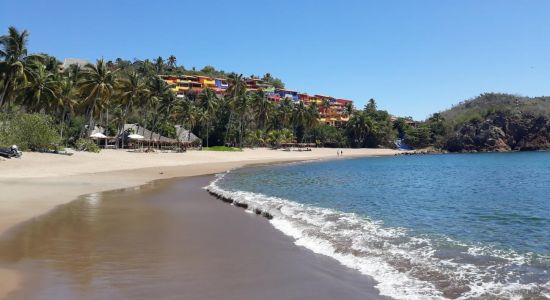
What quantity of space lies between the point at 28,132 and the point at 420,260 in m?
38.9

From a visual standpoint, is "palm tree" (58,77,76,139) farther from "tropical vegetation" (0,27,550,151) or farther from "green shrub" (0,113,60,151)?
"green shrub" (0,113,60,151)

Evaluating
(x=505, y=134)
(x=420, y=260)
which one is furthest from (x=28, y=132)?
(x=505, y=134)

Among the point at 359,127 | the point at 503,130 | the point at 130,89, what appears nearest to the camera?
the point at 130,89

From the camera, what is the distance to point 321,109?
501ft

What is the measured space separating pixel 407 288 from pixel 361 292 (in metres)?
0.97

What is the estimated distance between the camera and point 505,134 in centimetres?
12988

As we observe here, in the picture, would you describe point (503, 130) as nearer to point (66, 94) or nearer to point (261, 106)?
point (261, 106)

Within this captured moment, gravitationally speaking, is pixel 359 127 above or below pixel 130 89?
below

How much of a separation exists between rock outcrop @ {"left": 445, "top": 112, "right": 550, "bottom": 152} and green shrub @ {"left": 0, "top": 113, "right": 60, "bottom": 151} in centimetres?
11294

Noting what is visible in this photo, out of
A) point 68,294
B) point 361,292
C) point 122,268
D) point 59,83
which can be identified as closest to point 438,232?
point 361,292

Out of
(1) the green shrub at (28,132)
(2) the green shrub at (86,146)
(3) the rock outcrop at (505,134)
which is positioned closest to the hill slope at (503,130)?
(3) the rock outcrop at (505,134)

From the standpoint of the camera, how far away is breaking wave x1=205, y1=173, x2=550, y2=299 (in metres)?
8.05

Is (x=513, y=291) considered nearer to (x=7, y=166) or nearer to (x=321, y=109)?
(x=7, y=166)

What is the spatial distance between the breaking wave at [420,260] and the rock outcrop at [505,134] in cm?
12459
